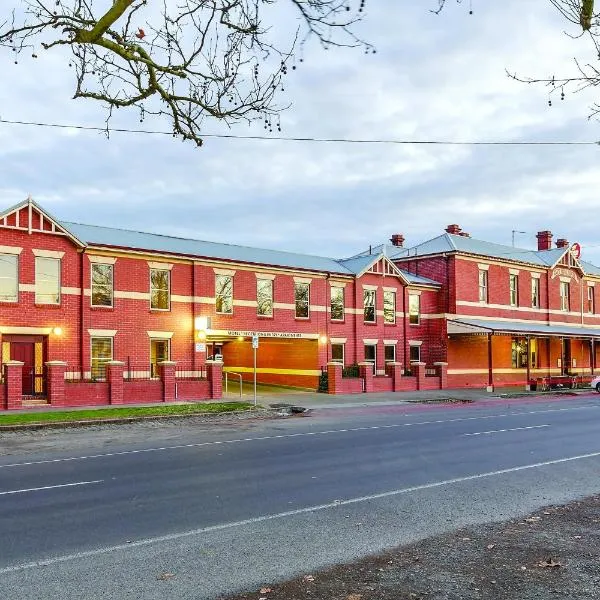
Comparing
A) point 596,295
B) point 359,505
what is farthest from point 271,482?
point 596,295

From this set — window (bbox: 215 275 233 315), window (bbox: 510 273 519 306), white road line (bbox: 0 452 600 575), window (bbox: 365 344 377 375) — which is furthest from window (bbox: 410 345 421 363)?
white road line (bbox: 0 452 600 575)

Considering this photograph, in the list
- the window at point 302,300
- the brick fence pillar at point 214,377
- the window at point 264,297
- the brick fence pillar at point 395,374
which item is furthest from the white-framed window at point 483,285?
the brick fence pillar at point 214,377

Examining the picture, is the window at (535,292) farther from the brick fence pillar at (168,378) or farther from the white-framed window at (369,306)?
the brick fence pillar at (168,378)

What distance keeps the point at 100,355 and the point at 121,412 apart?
6074mm

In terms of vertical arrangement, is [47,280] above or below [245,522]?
above

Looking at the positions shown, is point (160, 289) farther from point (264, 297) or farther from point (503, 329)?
point (503, 329)

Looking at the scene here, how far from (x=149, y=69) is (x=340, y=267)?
32.7 meters

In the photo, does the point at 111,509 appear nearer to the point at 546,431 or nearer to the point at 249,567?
the point at 249,567

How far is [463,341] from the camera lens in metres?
42.3

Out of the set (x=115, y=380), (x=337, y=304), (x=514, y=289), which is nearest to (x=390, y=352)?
(x=337, y=304)

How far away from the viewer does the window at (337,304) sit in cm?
3775

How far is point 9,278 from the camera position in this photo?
2616 cm

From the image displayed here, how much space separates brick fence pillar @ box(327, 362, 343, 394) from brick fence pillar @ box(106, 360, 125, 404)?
1157cm

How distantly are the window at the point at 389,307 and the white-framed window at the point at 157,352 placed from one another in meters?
14.2
